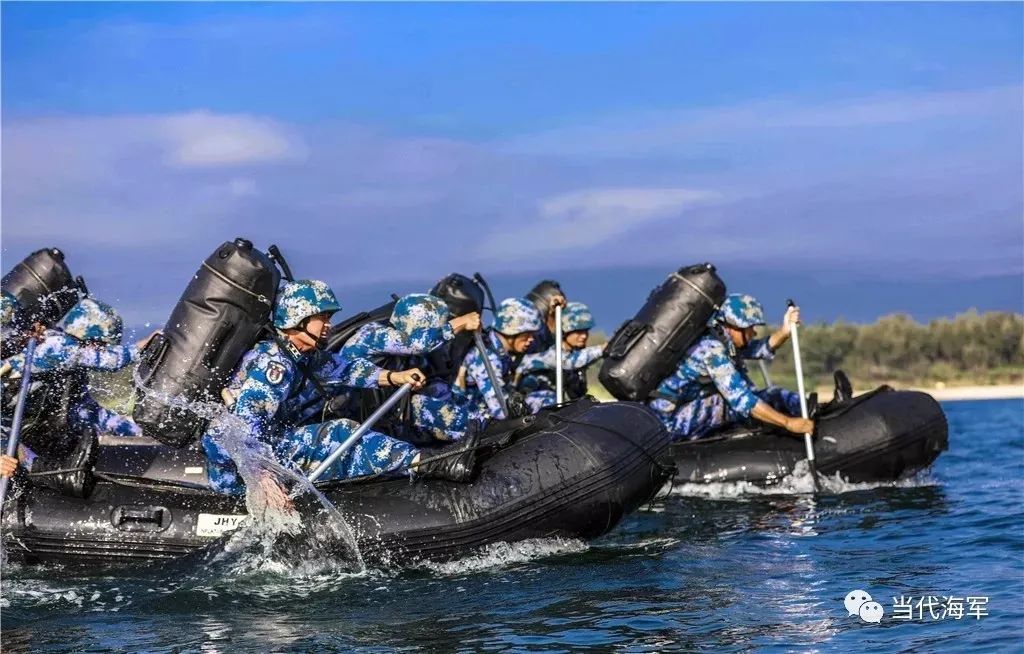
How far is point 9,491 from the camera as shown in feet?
34.5

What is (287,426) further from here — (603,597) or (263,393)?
(603,597)

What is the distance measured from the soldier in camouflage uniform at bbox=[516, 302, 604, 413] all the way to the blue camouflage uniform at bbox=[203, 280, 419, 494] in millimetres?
4403

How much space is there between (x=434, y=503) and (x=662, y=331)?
4.26m

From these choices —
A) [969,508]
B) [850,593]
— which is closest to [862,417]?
[969,508]

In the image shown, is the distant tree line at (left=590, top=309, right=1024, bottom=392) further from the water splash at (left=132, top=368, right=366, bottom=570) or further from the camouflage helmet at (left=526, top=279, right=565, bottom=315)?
the water splash at (left=132, top=368, right=366, bottom=570)

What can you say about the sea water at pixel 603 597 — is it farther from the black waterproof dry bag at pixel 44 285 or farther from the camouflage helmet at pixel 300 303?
the black waterproof dry bag at pixel 44 285

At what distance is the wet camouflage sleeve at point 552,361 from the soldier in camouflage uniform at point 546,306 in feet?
0.52

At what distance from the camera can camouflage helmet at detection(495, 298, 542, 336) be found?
45.1 feet

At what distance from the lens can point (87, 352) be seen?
1159 centimetres

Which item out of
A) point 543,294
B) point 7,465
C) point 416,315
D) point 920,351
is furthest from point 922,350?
point 7,465

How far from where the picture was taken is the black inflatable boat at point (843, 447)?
13.6 m

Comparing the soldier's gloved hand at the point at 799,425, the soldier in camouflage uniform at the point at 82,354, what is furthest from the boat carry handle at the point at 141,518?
the soldier's gloved hand at the point at 799,425

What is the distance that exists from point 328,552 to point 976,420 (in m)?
19.4

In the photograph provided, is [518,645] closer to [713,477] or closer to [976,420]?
[713,477]
